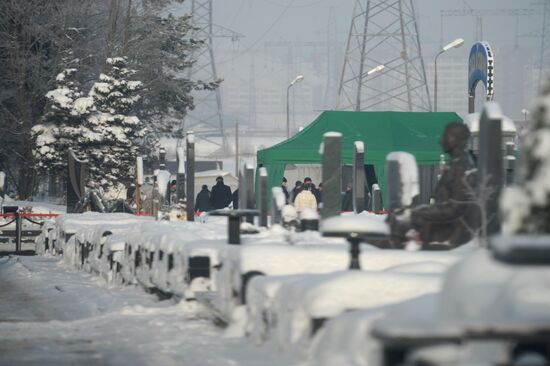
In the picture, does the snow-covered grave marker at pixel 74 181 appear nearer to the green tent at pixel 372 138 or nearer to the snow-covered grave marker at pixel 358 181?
the green tent at pixel 372 138

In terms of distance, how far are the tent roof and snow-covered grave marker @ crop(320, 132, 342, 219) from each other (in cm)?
1784

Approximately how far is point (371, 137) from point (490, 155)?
27.2 m

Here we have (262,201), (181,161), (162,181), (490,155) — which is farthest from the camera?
(181,161)

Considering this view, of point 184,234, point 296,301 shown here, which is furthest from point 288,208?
point 296,301

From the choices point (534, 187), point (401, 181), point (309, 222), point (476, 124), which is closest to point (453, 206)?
point (401, 181)

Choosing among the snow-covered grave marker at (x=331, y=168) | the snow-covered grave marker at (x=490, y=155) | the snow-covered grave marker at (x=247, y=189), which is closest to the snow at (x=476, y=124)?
the snow-covered grave marker at (x=331, y=168)

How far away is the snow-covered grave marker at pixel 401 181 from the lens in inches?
578

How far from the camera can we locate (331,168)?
66.3 feet

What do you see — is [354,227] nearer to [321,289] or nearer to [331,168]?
[321,289]

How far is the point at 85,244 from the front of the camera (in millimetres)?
23672

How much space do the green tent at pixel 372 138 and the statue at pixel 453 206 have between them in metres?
24.9

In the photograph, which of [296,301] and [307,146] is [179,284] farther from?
[307,146]

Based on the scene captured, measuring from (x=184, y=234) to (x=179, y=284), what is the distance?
1.21m

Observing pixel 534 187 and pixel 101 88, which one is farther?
pixel 101 88
